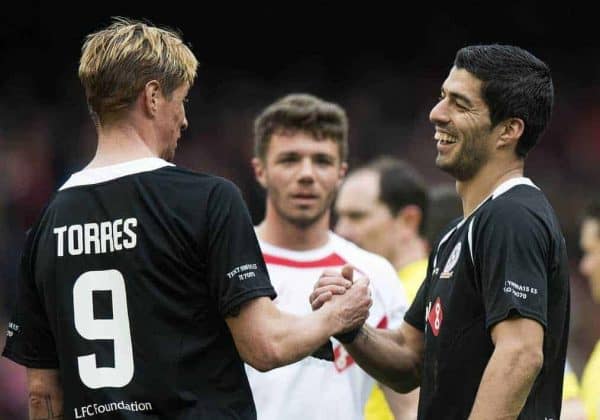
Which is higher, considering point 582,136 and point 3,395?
point 582,136

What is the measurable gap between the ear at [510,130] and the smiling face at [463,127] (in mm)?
40

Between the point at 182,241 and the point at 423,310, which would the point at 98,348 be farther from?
the point at 423,310

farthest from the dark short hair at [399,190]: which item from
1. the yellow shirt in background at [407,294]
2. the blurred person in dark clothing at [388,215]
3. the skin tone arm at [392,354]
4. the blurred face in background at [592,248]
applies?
the skin tone arm at [392,354]

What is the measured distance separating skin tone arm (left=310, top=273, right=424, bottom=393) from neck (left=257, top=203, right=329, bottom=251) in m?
1.02

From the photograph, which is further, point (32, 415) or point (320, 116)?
point (320, 116)

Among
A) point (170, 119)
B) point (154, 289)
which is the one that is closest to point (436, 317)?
point (154, 289)

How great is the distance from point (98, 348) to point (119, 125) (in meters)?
0.76

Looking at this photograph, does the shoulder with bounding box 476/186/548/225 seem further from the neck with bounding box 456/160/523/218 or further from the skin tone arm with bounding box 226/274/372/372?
the skin tone arm with bounding box 226/274/372/372

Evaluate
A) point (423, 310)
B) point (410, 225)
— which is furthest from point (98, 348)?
point (410, 225)

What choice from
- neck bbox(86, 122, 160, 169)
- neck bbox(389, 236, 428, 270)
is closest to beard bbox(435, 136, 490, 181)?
neck bbox(86, 122, 160, 169)

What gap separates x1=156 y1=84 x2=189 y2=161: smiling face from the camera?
410cm

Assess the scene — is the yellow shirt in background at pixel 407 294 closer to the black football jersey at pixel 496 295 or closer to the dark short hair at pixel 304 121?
the dark short hair at pixel 304 121

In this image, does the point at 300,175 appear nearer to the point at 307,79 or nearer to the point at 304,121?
the point at 304,121

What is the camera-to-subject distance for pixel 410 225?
24.9 feet
